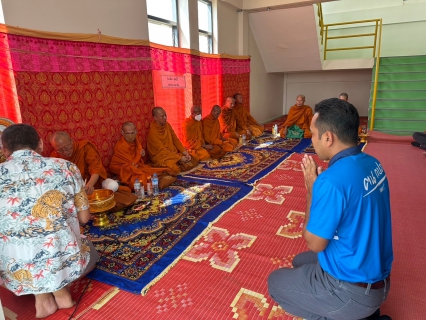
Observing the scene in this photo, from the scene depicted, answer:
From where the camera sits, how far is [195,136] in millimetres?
6043

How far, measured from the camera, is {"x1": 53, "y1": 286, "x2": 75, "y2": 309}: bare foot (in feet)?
6.78

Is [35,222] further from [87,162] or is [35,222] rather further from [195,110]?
[195,110]

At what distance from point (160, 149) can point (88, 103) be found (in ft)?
4.55

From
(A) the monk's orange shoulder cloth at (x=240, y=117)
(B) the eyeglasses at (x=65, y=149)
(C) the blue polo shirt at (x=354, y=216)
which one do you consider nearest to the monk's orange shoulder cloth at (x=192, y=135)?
(A) the monk's orange shoulder cloth at (x=240, y=117)

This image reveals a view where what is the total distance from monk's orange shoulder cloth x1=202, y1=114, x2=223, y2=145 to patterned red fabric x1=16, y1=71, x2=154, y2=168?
4.62 feet

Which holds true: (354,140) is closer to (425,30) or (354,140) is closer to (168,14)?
(168,14)

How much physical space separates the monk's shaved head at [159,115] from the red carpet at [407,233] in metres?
3.58

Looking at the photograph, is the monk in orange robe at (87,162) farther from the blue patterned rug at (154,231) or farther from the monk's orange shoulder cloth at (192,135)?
the monk's orange shoulder cloth at (192,135)

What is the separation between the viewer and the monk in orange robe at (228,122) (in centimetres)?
720

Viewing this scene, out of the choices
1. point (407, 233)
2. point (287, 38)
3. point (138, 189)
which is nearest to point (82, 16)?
point (138, 189)

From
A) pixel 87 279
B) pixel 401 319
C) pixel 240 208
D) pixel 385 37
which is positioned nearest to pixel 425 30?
pixel 385 37

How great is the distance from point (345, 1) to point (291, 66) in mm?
2854

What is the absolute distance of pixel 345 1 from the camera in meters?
10.2

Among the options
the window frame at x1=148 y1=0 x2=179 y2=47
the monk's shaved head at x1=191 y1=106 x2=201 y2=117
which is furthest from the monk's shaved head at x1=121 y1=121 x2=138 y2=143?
the window frame at x1=148 y1=0 x2=179 y2=47
